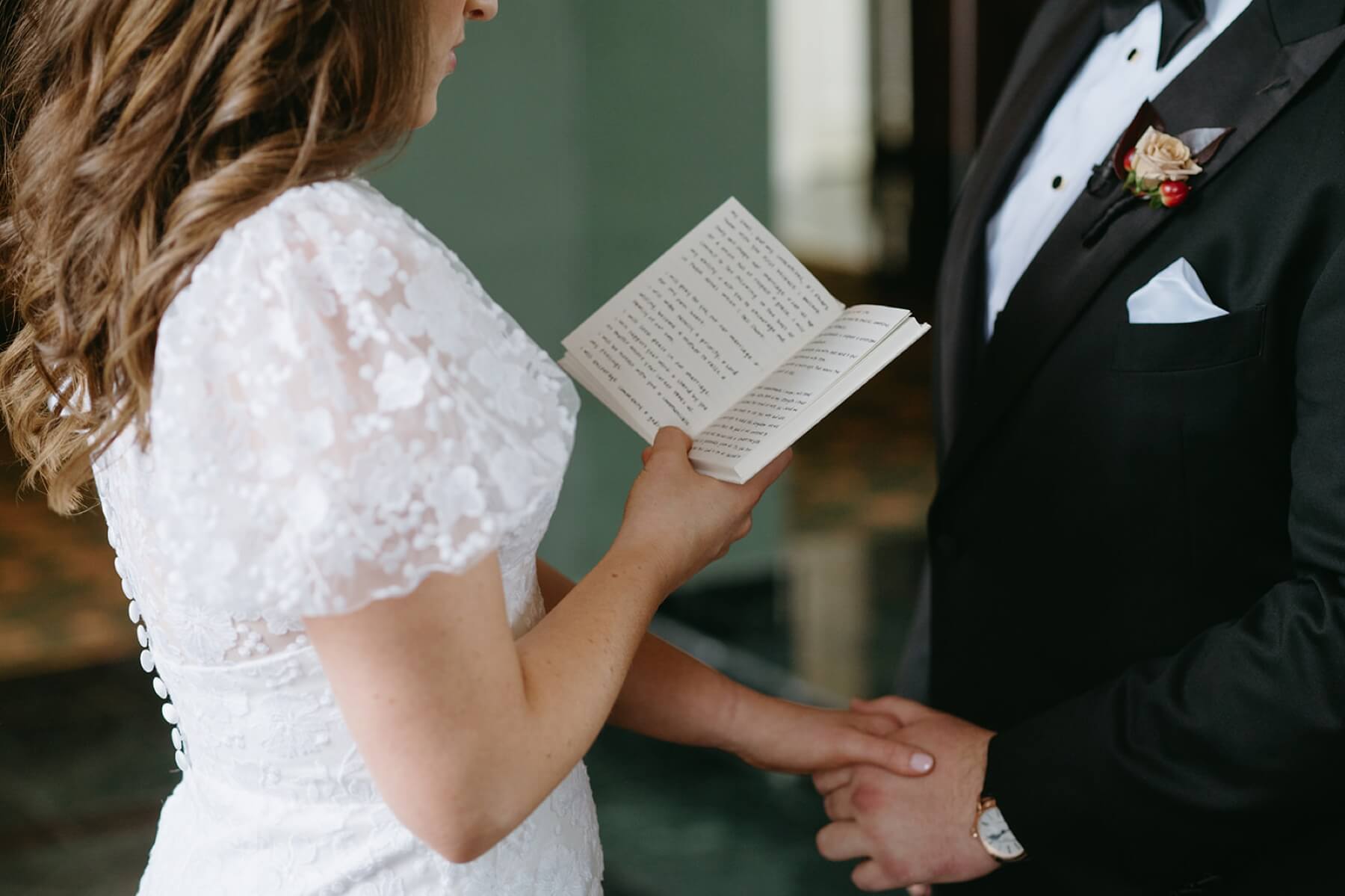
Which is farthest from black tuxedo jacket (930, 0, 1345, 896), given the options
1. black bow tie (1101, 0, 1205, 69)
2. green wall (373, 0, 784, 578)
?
green wall (373, 0, 784, 578)

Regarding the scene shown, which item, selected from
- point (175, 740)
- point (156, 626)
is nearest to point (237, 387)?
point (156, 626)

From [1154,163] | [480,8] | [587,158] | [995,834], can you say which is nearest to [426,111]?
[480,8]

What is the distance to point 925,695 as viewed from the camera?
1.92 meters

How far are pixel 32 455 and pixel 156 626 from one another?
30 centimetres

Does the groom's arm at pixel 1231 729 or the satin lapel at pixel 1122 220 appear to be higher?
the satin lapel at pixel 1122 220

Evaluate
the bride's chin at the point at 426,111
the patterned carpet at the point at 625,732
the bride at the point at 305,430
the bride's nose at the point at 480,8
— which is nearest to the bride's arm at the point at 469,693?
the bride at the point at 305,430

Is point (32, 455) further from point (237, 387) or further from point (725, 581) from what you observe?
point (725, 581)

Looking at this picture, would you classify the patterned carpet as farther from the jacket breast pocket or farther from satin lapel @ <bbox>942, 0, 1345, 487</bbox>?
the jacket breast pocket

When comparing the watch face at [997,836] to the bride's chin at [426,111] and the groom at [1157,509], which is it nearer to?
the groom at [1157,509]

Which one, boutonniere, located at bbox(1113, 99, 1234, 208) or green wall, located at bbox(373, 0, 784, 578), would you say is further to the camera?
green wall, located at bbox(373, 0, 784, 578)

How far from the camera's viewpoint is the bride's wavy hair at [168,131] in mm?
952

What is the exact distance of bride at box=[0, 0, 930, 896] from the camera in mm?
897

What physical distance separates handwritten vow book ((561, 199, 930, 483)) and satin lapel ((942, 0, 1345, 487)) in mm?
249

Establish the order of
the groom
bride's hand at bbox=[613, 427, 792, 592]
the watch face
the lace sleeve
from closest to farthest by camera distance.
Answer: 1. the lace sleeve
2. bride's hand at bbox=[613, 427, 792, 592]
3. the groom
4. the watch face
